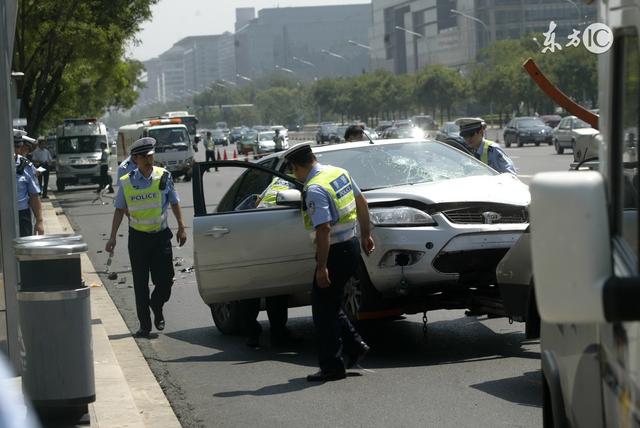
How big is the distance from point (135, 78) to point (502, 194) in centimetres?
7418

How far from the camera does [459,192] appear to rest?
1002 centimetres

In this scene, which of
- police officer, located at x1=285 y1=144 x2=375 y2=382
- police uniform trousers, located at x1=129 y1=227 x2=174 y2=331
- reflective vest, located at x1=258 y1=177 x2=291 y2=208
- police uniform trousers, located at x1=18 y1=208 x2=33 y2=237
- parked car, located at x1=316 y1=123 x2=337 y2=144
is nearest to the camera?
police officer, located at x1=285 y1=144 x2=375 y2=382

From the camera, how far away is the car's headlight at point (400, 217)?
32.1 feet

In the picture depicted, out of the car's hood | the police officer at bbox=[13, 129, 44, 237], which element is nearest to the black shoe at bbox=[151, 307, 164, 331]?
the police officer at bbox=[13, 129, 44, 237]

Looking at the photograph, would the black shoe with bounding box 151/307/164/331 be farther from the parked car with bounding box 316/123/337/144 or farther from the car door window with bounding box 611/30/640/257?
the parked car with bounding box 316/123/337/144

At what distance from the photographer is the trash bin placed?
7.62 metres

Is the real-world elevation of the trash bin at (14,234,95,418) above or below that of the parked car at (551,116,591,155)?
above

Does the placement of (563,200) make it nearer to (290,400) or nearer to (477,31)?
(290,400)

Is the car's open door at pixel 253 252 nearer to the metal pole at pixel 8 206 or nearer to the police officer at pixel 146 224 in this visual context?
the metal pole at pixel 8 206

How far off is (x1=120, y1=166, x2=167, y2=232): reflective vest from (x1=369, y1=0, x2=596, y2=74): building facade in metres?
90.4

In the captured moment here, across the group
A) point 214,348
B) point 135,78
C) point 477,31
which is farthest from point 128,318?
point 477,31

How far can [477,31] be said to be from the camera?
12988 centimetres

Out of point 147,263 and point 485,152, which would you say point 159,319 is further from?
point 485,152

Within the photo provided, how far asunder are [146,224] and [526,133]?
50374mm
